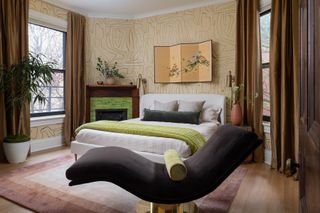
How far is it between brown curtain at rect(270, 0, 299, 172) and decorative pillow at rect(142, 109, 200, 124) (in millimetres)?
1222

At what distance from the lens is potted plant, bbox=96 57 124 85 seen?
530 cm

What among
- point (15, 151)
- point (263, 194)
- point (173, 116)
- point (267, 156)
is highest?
point (173, 116)

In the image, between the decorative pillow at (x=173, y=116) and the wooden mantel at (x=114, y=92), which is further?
the wooden mantel at (x=114, y=92)

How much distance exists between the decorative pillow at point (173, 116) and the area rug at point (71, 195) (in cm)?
119

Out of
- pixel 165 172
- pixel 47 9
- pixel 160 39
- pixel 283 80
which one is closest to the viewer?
pixel 165 172

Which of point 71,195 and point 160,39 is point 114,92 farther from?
point 71,195

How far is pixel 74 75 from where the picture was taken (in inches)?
195

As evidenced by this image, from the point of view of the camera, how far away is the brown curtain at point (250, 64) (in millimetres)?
3818

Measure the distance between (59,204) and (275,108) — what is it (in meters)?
2.92

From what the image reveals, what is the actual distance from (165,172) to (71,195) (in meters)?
1.25

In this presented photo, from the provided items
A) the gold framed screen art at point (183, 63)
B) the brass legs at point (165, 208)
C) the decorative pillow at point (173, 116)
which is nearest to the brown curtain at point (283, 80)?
the decorative pillow at point (173, 116)

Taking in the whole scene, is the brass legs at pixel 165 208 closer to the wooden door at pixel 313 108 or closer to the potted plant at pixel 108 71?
the wooden door at pixel 313 108

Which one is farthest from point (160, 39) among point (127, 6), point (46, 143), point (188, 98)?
point (46, 143)

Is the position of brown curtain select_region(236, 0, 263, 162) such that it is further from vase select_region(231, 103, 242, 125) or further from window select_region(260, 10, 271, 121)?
vase select_region(231, 103, 242, 125)
